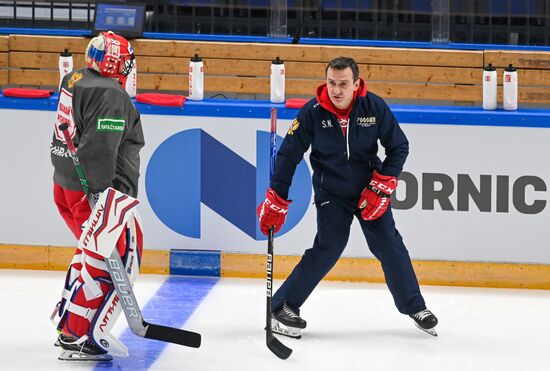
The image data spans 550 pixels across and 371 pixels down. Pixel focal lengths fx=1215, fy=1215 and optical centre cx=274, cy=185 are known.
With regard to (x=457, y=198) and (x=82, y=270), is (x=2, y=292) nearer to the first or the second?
(x=82, y=270)

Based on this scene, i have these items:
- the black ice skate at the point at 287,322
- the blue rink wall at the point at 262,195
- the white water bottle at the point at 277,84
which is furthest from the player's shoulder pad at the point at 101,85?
the white water bottle at the point at 277,84

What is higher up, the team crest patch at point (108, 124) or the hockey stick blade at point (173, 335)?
the team crest patch at point (108, 124)

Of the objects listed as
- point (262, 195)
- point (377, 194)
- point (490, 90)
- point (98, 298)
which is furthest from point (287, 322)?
point (490, 90)

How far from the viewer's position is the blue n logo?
759 centimetres

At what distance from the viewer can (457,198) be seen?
7480 mm

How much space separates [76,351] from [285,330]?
117 centimetres

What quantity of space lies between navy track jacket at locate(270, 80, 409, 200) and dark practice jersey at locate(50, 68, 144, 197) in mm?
792

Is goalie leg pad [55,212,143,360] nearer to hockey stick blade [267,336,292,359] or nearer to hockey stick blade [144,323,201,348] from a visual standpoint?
hockey stick blade [144,323,201,348]

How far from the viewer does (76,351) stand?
19.6 ft

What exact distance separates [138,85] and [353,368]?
436 cm

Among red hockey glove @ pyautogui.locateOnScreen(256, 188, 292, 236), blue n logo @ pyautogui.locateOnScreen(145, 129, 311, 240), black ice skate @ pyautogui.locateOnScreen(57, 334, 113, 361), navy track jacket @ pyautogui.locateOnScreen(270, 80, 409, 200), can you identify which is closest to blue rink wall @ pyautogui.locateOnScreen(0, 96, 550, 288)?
blue n logo @ pyautogui.locateOnScreen(145, 129, 311, 240)

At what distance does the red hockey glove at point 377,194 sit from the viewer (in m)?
6.23

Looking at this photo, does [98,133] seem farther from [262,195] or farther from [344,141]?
[262,195]

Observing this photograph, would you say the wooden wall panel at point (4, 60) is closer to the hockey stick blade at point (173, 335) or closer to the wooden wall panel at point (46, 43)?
the wooden wall panel at point (46, 43)
